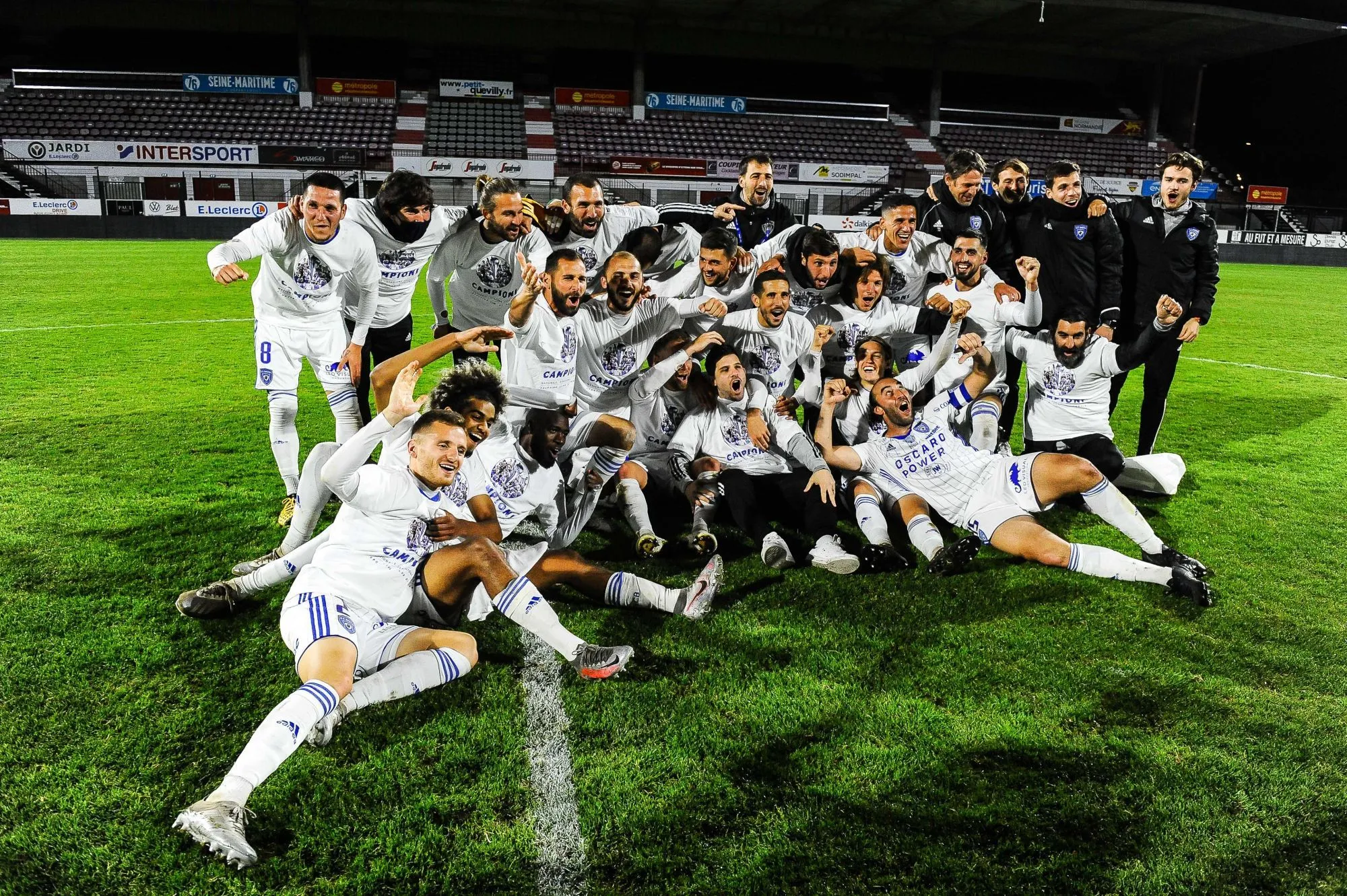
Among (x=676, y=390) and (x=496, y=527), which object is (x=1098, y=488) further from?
(x=496, y=527)

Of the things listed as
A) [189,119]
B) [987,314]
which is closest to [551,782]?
[987,314]

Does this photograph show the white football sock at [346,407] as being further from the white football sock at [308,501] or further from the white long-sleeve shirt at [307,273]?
the white football sock at [308,501]

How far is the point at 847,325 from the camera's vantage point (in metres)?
6.01

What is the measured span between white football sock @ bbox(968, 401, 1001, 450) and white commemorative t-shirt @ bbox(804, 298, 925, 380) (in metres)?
0.98

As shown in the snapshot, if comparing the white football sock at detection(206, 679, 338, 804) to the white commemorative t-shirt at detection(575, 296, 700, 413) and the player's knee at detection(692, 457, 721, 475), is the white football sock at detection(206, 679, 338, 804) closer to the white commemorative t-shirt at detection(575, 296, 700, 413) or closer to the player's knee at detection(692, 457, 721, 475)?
the player's knee at detection(692, 457, 721, 475)

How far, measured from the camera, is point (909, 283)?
643 centimetres

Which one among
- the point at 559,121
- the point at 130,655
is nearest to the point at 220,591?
the point at 130,655

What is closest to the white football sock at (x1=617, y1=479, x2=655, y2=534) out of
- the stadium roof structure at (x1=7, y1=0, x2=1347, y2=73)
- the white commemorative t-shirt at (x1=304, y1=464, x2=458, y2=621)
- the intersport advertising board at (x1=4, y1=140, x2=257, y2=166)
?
the white commemorative t-shirt at (x1=304, y1=464, x2=458, y2=621)

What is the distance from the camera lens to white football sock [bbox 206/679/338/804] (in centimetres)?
264

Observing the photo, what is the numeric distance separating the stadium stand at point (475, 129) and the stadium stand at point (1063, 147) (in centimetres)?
1860

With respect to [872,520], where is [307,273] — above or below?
above

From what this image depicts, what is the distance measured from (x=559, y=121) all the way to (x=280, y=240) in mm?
33248

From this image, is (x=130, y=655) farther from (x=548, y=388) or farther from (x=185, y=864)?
(x=548, y=388)

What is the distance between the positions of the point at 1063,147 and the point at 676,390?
40.1 m
